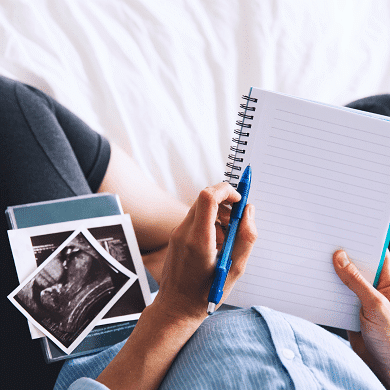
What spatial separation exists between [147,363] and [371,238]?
42 centimetres

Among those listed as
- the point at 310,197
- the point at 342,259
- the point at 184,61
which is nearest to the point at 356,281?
the point at 342,259

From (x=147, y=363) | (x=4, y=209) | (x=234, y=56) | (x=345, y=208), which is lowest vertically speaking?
(x=147, y=363)

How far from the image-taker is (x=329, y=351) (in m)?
0.50

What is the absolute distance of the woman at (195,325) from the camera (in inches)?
18.1

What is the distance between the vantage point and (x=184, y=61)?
3.31ft

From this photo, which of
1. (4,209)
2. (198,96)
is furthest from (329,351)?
(198,96)

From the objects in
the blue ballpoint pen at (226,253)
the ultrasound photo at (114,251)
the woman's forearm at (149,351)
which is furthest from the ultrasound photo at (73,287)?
the blue ballpoint pen at (226,253)

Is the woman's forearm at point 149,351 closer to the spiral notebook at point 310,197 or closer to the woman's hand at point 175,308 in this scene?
the woman's hand at point 175,308

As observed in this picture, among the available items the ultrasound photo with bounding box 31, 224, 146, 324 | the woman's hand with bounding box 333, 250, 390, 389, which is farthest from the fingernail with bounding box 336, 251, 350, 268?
the ultrasound photo with bounding box 31, 224, 146, 324

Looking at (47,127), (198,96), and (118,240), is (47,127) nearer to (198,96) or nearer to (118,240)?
(118,240)

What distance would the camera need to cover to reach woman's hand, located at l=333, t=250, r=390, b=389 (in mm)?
597

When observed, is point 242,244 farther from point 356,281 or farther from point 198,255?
point 356,281

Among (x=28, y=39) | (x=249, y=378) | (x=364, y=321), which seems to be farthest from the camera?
(x=28, y=39)

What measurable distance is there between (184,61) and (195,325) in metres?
0.74
